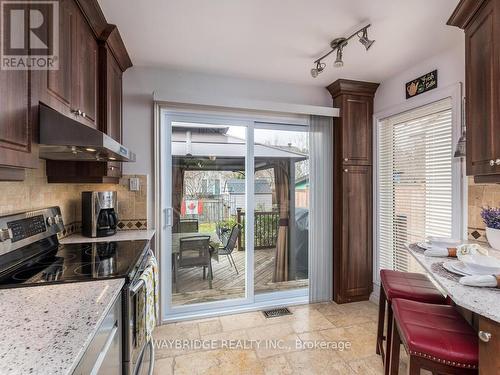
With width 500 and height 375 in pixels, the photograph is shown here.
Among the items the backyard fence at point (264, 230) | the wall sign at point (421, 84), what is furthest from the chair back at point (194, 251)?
the wall sign at point (421, 84)

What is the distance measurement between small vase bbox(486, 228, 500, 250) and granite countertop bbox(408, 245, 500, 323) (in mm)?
573

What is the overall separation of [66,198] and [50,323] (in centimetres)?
166

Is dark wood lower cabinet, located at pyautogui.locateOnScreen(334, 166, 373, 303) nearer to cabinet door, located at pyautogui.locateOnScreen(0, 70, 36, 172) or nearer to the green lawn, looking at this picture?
the green lawn

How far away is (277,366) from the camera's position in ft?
6.42

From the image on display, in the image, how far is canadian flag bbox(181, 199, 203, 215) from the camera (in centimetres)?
273

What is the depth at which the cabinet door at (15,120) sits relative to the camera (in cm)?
92

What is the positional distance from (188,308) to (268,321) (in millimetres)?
845

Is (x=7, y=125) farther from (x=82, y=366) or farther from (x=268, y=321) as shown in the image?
(x=268, y=321)

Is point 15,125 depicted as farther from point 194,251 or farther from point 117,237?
point 194,251

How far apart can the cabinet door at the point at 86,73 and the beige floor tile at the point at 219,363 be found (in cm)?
191

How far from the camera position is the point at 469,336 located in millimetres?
1241

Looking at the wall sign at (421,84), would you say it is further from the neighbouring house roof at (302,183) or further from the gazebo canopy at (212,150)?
the gazebo canopy at (212,150)

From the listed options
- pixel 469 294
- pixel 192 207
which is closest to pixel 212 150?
pixel 192 207

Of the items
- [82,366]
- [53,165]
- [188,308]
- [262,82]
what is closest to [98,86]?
[53,165]
